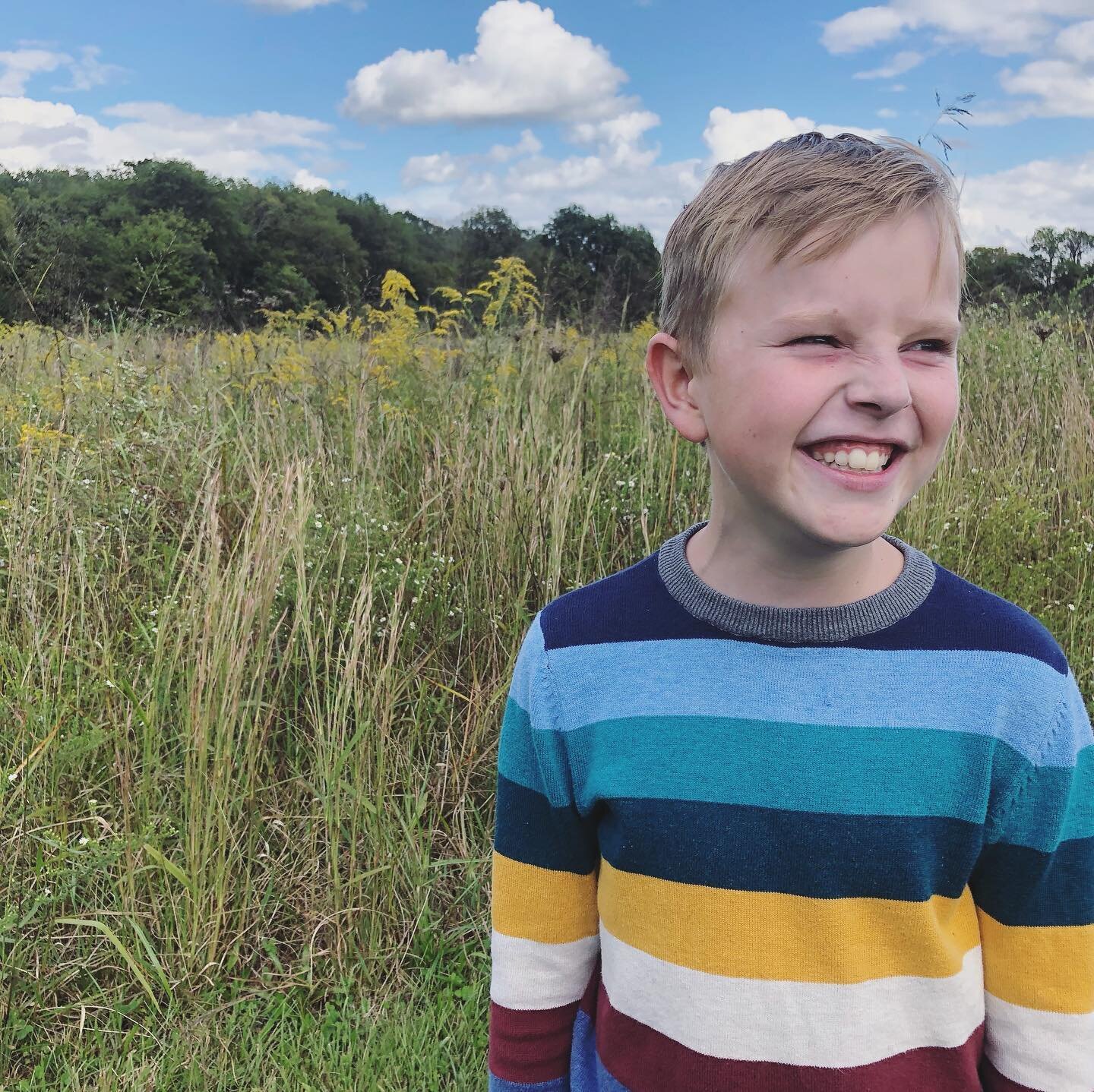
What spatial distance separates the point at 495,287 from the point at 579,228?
6.10m

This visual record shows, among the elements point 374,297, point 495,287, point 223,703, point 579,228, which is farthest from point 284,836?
point 579,228

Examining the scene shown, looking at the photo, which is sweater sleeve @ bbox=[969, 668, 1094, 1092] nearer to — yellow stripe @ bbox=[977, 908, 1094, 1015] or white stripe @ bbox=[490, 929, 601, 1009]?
yellow stripe @ bbox=[977, 908, 1094, 1015]

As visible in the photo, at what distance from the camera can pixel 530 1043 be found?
102 centimetres

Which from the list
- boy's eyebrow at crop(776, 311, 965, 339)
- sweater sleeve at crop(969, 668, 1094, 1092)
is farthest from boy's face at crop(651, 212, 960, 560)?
sweater sleeve at crop(969, 668, 1094, 1092)

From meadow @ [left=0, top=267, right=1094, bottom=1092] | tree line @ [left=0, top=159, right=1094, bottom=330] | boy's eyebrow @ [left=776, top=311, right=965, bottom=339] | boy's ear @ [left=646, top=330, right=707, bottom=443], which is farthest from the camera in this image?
tree line @ [left=0, top=159, right=1094, bottom=330]

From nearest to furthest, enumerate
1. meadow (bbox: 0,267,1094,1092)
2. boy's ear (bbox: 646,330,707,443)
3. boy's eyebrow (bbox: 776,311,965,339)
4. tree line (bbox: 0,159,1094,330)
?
boy's eyebrow (bbox: 776,311,965,339)
boy's ear (bbox: 646,330,707,443)
meadow (bbox: 0,267,1094,1092)
tree line (bbox: 0,159,1094,330)

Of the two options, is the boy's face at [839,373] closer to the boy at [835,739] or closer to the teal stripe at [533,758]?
the boy at [835,739]

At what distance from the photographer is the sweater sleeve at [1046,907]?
84 cm

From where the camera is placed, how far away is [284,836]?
209cm

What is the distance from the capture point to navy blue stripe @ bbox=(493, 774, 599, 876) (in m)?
0.99

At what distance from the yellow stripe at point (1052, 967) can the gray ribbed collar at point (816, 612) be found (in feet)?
1.08

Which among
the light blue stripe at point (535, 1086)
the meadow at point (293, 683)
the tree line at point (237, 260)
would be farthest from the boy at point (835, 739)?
the meadow at point (293, 683)

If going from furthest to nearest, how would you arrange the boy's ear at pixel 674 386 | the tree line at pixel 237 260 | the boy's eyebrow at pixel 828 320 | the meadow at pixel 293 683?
the tree line at pixel 237 260 < the meadow at pixel 293 683 < the boy's ear at pixel 674 386 < the boy's eyebrow at pixel 828 320

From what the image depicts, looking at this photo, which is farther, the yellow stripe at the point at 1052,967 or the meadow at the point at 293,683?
the meadow at the point at 293,683
